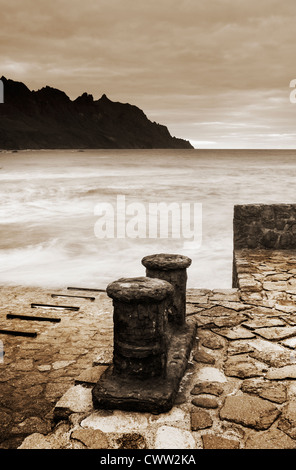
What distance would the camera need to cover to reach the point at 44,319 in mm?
5133

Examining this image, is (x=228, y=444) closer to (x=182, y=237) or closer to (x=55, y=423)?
(x=55, y=423)

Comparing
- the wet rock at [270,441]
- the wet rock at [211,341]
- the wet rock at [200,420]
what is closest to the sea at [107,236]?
the wet rock at [211,341]

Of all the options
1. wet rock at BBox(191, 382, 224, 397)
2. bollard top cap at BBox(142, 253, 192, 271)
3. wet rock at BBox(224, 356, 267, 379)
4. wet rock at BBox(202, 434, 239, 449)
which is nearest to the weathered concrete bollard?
wet rock at BBox(191, 382, 224, 397)

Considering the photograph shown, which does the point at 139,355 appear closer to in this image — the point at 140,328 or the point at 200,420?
the point at 140,328

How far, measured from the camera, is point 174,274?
4098 mm

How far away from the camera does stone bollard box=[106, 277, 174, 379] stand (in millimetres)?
3053

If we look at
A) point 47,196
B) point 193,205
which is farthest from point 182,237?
point 47,196

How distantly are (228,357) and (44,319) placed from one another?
2411mm

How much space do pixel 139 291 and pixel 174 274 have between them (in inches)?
44.0

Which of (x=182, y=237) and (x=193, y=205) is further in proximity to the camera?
(x=193, y=205)

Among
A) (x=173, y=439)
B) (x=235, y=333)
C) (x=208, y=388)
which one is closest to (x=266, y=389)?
(x=208, y=388)

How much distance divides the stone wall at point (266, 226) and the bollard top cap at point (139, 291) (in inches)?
180

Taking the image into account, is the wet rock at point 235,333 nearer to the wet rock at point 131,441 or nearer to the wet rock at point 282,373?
the wet rock at point 282,373

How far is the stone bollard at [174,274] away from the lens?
13.3 ft
